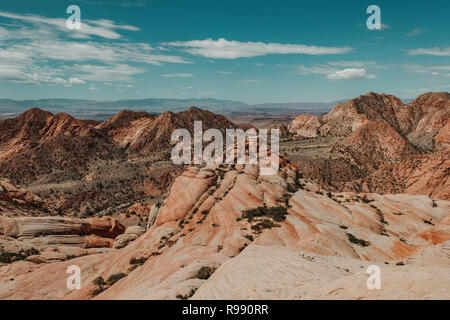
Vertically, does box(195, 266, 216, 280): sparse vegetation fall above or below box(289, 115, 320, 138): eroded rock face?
below

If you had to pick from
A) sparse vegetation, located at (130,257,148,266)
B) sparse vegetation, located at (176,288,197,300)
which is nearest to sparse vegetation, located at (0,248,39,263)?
sparse vegetation, located at (130,257,148,266)

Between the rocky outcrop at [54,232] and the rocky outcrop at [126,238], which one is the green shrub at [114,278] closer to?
the rocky outcrop at [126,238]

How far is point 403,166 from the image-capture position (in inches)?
2810

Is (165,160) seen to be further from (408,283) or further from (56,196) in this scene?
(408,283)

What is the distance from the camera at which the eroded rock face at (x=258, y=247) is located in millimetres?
13273

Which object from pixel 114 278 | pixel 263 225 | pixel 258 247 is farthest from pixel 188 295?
pixel 263 225

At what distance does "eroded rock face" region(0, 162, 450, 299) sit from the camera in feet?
43.5

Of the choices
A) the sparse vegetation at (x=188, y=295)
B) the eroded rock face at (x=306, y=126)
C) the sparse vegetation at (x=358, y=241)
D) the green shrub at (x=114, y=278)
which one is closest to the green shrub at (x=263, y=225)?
the sparse vegetation at (x=358, y=241)

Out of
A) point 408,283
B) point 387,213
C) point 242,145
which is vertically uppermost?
point 242,145

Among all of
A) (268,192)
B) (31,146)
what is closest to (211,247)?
(268,192)

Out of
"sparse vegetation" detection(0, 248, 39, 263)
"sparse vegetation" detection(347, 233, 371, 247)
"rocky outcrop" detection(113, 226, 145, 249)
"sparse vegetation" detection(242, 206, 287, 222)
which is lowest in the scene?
"rocky outcrop" detection(113, 226, 145, 249)

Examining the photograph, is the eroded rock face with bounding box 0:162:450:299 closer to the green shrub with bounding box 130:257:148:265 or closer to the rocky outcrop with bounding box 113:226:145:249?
the green shrub with bounding box 130:257:148:265

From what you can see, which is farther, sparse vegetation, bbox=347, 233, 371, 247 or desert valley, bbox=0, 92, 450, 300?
sparse vegetation, bbox=347, 233, 371, 247

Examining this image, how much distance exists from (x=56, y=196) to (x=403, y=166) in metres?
106
